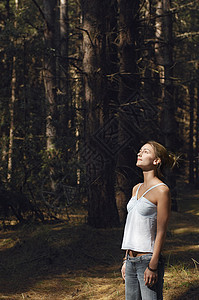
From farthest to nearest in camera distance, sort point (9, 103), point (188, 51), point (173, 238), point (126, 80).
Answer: point (188, 51)
point (9, 103)
point (126, 80)
point (173, 238)

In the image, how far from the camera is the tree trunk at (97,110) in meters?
10.7

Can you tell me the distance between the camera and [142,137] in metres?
11.8

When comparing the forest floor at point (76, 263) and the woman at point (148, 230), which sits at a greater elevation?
the woman at point (148, 230)

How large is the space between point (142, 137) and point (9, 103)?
10.3 metres

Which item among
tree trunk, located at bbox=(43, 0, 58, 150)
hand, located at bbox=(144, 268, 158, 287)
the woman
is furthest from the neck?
tree trunk, located at bbox=(43, 0, 58, 150)

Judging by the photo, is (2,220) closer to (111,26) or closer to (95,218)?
(95,218)

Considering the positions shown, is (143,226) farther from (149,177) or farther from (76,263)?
(76,263)


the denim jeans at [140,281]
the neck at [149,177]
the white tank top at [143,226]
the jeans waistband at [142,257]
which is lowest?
the denim jeans at [140,281]

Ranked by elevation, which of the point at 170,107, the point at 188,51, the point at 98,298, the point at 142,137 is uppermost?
the point at 188,51

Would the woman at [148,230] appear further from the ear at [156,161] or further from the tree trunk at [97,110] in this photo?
the tree trunk at [97,110]

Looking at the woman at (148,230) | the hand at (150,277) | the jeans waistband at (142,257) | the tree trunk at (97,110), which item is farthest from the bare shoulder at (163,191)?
the tree trunk at (97,110)

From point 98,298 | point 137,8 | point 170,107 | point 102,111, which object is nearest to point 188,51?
point 170,107

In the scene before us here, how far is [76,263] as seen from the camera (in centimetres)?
859

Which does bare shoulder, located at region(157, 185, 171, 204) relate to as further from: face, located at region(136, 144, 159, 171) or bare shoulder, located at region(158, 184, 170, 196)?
face, located at region(136, 144, 159, 171)
